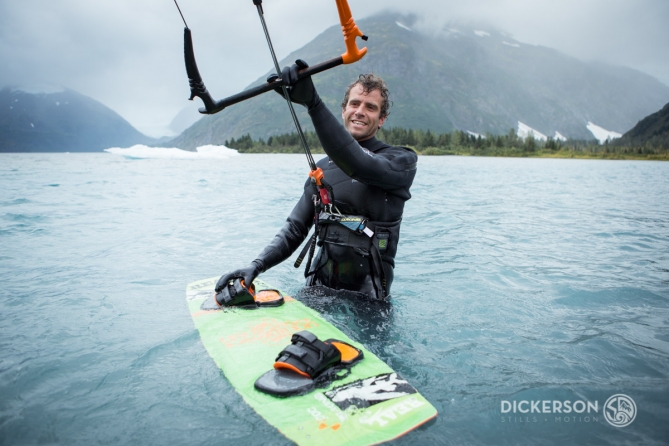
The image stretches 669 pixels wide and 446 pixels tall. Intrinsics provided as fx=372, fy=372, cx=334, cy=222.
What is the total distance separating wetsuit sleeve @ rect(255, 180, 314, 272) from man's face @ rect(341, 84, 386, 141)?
36.8 inches

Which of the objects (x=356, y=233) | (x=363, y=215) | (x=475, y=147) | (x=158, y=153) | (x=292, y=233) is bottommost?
(x=292, y=233)

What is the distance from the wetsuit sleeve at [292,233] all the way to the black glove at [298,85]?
1741mm

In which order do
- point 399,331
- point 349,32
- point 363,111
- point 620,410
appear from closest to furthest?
point 349,32 → point 620,410 → point 363,111 → point 399,331

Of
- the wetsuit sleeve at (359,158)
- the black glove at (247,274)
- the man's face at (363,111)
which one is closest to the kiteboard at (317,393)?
the black glove at (247,274)

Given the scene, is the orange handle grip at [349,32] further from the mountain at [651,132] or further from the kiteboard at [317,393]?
the mountain at [651,132]

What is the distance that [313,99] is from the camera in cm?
299

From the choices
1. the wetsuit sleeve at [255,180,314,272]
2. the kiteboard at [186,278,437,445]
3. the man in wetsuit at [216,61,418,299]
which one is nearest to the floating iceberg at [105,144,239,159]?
the wetsuit sleeve at [255,180,314,272]

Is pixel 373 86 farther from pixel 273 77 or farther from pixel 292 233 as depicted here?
pixel 292 233

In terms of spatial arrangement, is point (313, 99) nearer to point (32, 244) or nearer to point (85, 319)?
point (85, 319)

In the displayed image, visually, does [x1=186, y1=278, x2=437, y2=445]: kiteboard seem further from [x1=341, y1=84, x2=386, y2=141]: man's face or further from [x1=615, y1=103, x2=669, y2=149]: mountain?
[x1=615, y1=103, x2=669, y2=149]: mountain

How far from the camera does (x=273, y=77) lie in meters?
3.01

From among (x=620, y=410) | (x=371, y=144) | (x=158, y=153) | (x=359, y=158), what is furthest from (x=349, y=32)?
(x=158, y=153)

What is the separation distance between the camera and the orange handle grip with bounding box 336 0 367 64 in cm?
276

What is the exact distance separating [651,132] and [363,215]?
225 metres
